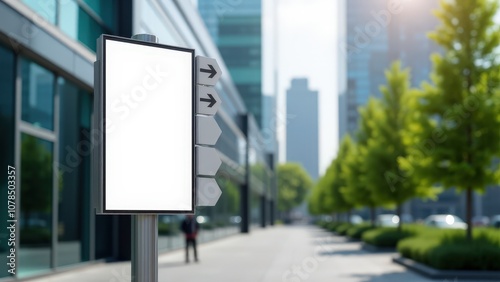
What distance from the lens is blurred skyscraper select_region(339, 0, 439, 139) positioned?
520 ft

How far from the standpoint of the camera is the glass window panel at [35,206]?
14.8 meters

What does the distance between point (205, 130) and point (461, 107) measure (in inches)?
602

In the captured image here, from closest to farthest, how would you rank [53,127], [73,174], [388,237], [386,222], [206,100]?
[206,100] < [53,127] < [73,174] < [388,237] < [386,222]

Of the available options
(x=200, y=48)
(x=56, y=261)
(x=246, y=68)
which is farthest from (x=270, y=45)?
(x=56, y=261)

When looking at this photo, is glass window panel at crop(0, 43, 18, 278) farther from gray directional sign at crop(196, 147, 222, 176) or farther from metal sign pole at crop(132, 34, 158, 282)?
gray directional sign at crop(196, 147, 222, 176)

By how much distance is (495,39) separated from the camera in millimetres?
19969

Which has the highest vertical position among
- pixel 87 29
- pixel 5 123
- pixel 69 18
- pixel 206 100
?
pixel 87 29

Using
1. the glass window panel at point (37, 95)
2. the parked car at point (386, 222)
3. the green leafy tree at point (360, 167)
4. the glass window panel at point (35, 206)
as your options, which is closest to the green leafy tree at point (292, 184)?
the parked car at point (386, 222)

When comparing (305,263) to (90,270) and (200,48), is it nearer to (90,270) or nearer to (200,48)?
(90,270)

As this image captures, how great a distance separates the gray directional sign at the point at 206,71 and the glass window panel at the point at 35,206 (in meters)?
9.98

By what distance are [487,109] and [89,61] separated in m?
11.1

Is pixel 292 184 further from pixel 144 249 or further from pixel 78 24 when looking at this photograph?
pixel 144 249

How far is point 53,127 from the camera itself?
17031 mm

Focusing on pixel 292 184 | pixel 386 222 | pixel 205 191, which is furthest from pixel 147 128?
pixel 292 184
